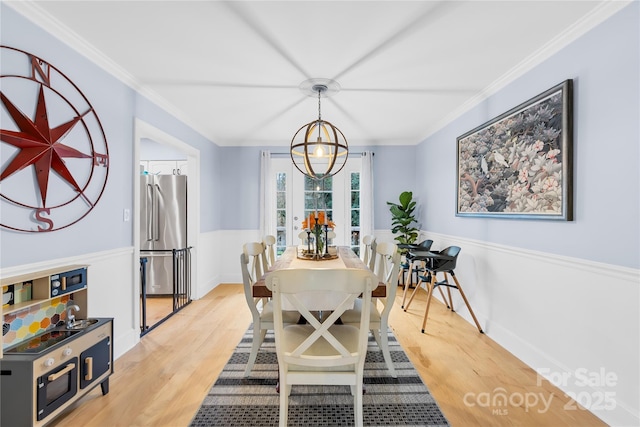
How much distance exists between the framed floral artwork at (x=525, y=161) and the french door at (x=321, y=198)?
2.19 metres

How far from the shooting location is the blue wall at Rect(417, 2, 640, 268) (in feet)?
5.77

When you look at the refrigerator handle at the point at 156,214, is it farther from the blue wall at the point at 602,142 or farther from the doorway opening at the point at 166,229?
the blue wall at the point at 602,142

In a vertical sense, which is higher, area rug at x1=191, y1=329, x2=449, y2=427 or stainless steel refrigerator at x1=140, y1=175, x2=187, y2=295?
stainless steel refrigerator at x1=140, y1=175, x2=187, y2=295

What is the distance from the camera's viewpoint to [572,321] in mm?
2150

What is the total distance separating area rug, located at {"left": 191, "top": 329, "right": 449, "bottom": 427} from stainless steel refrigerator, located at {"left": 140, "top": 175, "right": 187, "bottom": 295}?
257 centimetres

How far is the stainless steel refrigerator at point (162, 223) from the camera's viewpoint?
4.55 m

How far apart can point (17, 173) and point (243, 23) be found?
1.64 meters

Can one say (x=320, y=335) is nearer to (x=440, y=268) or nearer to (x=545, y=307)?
(x=545, y=307)

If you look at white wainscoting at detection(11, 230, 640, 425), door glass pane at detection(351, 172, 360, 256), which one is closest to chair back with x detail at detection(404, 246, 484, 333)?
white wainscoting at detection(11, 230, 640, 425)

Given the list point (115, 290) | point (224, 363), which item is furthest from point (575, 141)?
point (115, 290)

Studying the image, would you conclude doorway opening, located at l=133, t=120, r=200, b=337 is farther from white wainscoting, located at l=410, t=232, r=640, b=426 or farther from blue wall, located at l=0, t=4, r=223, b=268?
white wainscoting, located at l=410, t=232, r=640, b=426

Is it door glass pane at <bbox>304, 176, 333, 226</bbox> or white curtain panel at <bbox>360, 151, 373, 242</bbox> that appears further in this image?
door glass pane at <bbox>304, 176, 333, 226</bbox>

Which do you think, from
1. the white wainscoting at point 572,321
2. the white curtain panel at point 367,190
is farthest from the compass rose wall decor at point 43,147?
the white curtain panel at point 367,190

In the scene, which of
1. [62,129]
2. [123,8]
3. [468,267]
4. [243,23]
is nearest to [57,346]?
[62,129]
